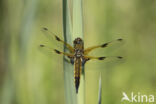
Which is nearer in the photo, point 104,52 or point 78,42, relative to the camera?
point 78,42

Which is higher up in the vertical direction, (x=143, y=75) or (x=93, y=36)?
(x=93, y=36)

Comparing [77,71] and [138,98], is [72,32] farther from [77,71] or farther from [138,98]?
[138,98]

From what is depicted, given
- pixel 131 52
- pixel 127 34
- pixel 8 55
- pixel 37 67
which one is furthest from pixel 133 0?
pixel 8 55

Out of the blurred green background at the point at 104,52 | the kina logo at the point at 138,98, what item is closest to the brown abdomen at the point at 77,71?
the blurred green background at the point at 104,52

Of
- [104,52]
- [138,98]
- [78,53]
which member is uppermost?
[104,52]

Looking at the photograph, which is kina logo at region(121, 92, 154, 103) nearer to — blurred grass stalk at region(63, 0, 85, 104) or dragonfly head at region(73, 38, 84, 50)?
dragonfly head at region(73, 38, 84, 50)

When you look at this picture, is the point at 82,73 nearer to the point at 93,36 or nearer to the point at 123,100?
the point at 123,100

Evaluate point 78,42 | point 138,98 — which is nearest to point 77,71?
point 78,42

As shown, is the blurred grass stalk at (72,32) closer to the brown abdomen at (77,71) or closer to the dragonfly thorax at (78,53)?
the brown abdomen at (77,71)
